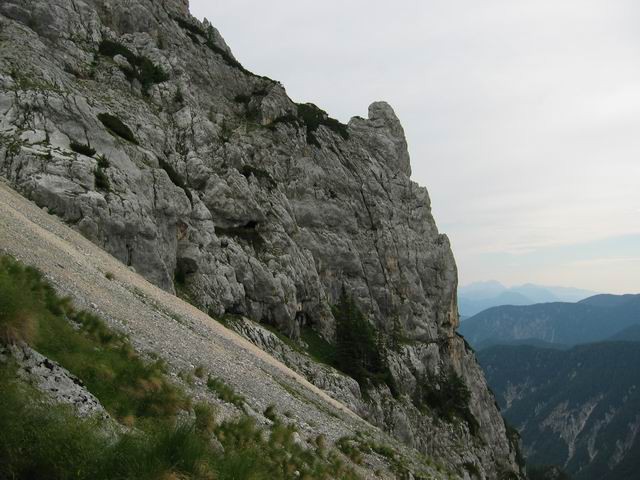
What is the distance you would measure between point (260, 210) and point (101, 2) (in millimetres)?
42191

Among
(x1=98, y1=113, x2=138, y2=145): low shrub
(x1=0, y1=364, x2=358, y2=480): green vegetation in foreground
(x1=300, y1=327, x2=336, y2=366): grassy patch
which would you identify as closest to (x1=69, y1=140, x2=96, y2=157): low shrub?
(x1=98, y1=113, x2=138, y2=145): low shrub

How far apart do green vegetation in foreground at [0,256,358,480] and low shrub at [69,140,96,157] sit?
27089 millimetres

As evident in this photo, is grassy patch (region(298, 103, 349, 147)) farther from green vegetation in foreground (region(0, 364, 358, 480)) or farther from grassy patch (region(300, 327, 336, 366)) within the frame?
green vegetation in foreground (region(0, 364, 358, 480))

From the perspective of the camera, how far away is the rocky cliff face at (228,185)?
39688 millimetres

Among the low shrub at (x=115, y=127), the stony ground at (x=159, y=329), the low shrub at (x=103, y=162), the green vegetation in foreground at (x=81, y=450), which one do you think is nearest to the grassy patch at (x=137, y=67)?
the low shrub at (x=115, y=127)

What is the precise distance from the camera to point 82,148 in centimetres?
4000

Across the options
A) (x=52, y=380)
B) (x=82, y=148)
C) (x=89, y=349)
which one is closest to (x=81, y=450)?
(x=52, y=380)

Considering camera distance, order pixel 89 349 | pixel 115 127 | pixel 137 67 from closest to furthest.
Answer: pixel 89 349 < pixel 115 127 < pixel 137 67

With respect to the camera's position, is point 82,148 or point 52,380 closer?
point 52,380

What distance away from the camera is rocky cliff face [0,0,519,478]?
39.7 meters

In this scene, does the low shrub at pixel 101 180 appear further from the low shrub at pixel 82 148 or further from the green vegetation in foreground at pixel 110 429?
the green vegetation in foreground at pixel 110 429

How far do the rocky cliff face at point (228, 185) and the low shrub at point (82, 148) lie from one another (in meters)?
0.22

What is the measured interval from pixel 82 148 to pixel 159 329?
26791mm

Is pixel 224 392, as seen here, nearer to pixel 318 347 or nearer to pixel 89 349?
pixel 89 349
